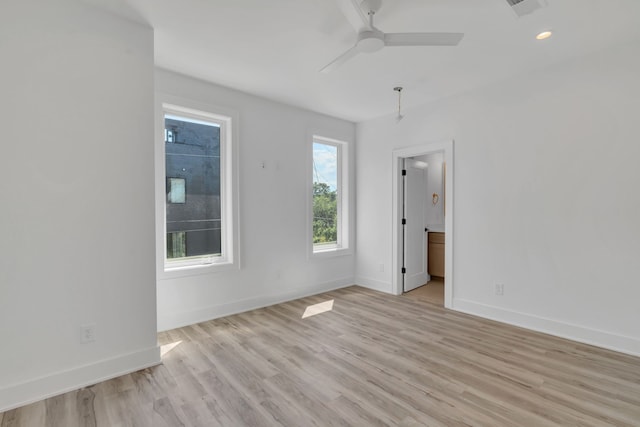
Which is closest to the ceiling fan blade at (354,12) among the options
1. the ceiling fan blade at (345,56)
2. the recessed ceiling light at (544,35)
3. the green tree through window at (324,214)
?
the ceiling fan blade at (345,56)

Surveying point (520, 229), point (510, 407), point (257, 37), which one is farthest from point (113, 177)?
point (520, 229)

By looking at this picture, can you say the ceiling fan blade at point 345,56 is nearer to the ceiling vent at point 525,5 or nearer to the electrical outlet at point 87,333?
the ceiling vent at point 525,5

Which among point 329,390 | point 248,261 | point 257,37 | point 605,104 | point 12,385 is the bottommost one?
point 329,390

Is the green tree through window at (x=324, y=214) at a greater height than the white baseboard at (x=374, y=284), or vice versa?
the green tree through window at (x=324, y=214)

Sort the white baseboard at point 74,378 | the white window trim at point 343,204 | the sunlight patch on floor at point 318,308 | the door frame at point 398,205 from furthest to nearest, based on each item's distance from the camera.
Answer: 1. the white window trim at point 343,204
2. the door frame at point 398,205
3. the sunlight patch on floor at point 318,308
4. the white baseboard at point 74,378

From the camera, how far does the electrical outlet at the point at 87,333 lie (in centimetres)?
222

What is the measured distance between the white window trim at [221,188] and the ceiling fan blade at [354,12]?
2.12 meters

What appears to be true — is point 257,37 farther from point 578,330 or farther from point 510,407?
point 578,330

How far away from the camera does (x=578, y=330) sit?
9.80ft

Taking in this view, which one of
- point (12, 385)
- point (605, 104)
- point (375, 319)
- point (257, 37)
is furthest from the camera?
point (375, 319)

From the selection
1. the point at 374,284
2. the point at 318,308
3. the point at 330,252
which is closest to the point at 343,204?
the point at 330,252

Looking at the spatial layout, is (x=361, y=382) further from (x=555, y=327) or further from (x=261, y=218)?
(x=261, y=218)

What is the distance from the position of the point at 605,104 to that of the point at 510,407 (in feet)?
9.18

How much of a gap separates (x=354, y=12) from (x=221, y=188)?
8.34 ft
